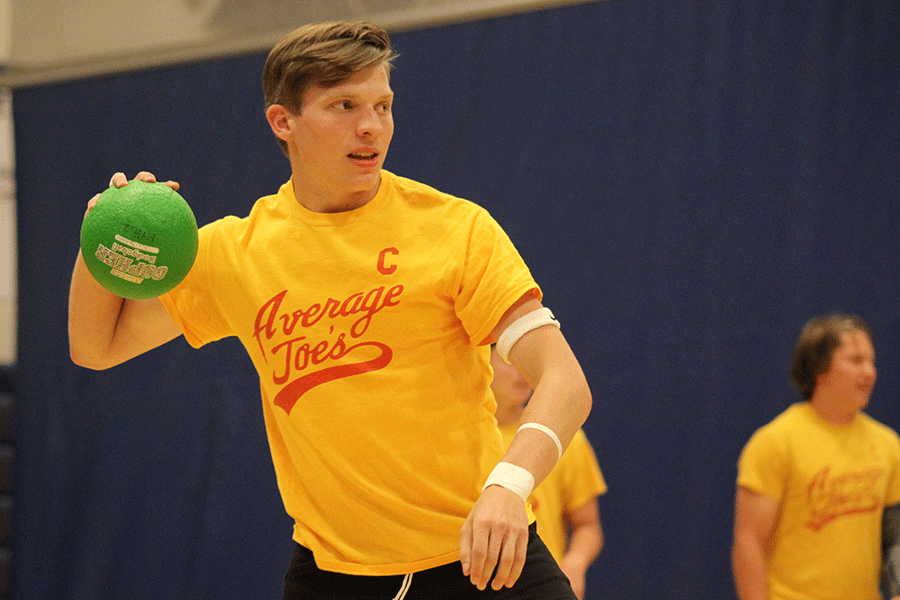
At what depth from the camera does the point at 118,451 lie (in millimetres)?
5281

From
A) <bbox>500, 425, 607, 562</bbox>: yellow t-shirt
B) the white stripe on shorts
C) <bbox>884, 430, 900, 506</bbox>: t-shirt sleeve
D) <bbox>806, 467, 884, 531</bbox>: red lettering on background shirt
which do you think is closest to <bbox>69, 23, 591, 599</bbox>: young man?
the white stripe on shorts

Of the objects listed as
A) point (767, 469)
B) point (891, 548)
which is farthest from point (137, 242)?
point (891, 548)

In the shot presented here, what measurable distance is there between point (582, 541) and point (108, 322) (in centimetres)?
227

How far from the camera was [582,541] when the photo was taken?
3.71 m

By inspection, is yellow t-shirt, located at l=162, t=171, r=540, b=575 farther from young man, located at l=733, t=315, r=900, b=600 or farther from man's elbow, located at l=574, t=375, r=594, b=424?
young man, located at l=733, t=315, r=900, b=600

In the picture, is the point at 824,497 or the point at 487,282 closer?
the point at 487,282

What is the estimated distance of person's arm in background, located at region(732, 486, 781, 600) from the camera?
360 centimetres

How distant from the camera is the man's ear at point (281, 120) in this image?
6.60ft

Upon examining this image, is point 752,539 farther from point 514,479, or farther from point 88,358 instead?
point 88,358

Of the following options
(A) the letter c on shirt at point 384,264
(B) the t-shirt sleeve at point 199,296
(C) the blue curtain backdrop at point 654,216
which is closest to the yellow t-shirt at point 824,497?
(C) the blue curtain backdrop at point 654,216

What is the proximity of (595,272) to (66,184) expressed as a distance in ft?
10.5

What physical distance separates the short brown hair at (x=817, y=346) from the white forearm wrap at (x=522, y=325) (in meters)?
2.30

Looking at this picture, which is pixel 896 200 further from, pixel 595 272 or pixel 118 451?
pixel 118 451

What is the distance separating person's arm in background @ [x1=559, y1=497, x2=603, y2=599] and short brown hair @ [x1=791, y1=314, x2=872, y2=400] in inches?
39.1
